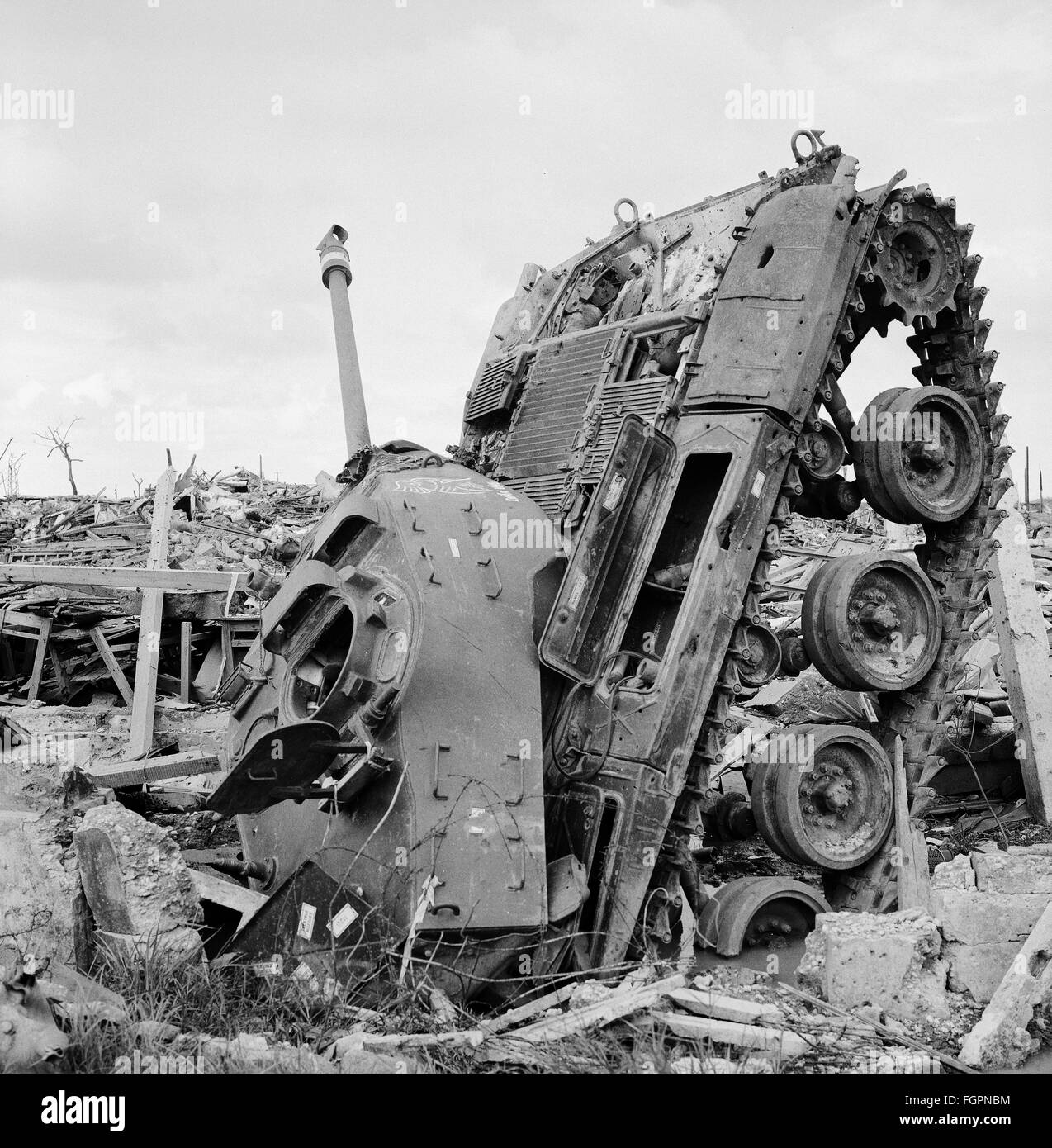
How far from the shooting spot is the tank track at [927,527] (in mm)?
5934

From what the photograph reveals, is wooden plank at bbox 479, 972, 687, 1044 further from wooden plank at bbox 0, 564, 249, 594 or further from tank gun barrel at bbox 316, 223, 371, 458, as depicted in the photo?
wooden plank at bbox 0, 564, 249, 594

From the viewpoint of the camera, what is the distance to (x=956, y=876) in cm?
539

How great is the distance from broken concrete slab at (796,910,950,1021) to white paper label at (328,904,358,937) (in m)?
1.96

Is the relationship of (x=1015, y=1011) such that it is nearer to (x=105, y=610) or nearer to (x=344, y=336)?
(x=344, y=336)

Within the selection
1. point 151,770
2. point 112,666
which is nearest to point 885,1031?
point 151,770

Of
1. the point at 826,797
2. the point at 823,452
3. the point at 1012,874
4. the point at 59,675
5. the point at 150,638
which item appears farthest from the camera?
the point at 59,675

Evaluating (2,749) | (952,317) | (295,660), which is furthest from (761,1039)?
(2,749)

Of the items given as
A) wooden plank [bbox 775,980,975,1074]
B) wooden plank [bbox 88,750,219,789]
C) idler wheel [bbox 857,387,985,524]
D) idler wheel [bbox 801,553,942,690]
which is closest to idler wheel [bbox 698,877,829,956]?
wooden plank [bbox 775,980,975,1074]

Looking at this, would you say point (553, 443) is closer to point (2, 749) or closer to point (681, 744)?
point (681, 744)

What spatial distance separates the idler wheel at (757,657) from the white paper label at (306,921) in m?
2.40

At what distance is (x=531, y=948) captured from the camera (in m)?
4.93

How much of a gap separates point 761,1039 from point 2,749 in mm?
5919

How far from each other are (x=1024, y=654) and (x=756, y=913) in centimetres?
365
